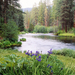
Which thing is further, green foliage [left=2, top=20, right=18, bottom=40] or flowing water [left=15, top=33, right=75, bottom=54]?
green foliage [left=2, top=20, right=18, bottom=40]

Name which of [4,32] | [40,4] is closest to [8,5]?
[4,32]

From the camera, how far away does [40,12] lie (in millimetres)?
86688

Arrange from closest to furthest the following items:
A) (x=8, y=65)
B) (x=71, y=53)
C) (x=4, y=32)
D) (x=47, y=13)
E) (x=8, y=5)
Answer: (x=8, y=65) → (x=71, y=53) → (x=4, y=32) → (x=8, y=5) → (x=47, y=13)

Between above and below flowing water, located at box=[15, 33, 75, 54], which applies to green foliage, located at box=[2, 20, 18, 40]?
Answer: above

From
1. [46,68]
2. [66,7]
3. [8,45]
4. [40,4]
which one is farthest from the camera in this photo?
[40,4]

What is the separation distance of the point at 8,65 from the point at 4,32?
12.5m

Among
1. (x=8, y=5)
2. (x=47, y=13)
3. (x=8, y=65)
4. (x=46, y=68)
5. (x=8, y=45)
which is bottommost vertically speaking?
(x=8, y=45)

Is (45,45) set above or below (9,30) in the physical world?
below

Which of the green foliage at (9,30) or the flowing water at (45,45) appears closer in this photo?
the flowing water at (45,45)

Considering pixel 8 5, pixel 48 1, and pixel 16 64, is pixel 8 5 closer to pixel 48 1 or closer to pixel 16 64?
pixel 16 64

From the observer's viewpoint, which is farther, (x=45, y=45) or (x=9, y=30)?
(x=45, y=45)

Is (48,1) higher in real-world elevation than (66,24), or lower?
higher

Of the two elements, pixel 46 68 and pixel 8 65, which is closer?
pixel 8 65

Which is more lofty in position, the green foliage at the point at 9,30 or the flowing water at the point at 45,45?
the green foliage at the point at 9,30
